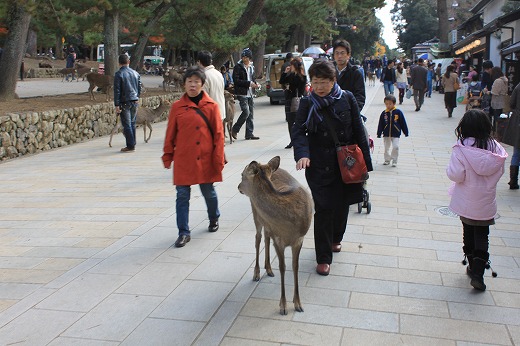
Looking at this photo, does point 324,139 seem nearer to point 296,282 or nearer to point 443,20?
point 296,282

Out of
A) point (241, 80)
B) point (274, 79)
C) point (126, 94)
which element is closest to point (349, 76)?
point (126, 94)

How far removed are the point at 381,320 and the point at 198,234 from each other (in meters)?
2.53

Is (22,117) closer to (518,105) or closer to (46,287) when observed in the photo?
(46,287)

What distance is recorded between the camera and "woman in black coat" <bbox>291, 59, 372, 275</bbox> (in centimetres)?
434

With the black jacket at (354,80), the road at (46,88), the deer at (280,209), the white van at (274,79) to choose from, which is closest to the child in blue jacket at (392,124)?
the black jacket at (354,80)

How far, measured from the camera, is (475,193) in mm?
4203

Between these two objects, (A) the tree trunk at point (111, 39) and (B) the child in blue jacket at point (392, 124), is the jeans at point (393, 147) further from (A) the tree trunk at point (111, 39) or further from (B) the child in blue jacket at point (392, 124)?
(A) the tree trunk at point (111, 39)

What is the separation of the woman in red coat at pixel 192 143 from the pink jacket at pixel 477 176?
7.51 ft

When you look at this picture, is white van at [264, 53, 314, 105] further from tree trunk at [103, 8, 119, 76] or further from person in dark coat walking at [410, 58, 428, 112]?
tree trunk at [103, 8, 119, 76]

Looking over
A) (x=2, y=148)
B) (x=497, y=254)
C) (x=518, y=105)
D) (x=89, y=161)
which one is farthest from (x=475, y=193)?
(x=2, y=148)

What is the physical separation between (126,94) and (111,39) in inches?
269

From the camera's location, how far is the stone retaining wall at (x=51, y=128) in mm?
10766

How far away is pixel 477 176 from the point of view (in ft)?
13.8

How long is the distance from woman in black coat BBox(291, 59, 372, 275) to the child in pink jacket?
81cm
